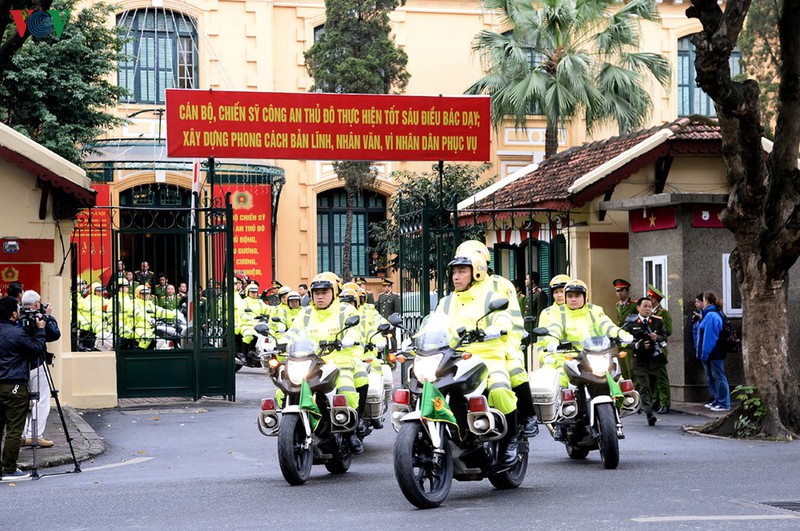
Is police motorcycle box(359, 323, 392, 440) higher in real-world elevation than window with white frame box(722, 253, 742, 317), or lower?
lower

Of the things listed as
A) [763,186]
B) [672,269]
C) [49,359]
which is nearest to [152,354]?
[49,359]

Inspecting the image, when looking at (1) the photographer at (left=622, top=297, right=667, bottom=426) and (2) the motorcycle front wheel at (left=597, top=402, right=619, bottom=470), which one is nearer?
(2) the motorcycle front wheel at (left=597, top=402, right=619, bottom=470)

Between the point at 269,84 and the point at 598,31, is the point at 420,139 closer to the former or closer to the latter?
the point at 598,31

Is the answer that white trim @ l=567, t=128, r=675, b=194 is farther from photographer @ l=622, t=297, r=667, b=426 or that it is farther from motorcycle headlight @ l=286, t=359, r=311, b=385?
motorcycle headlight @ l=286, t=359, r=311, b=385

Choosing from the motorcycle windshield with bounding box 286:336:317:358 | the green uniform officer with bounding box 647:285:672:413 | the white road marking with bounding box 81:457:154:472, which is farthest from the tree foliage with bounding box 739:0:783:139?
the motorcycle windshield with bounding box 286:336:317:358

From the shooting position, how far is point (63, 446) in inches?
549

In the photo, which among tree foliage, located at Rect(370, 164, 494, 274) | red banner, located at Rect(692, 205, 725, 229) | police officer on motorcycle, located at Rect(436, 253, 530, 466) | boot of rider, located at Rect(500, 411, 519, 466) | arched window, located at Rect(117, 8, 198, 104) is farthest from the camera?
arched window, located at Rect(117, 8, 198, 104)

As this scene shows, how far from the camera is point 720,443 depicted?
557 inches

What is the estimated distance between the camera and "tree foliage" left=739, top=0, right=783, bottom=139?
3456cm

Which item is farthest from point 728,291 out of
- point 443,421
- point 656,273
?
point 443,421

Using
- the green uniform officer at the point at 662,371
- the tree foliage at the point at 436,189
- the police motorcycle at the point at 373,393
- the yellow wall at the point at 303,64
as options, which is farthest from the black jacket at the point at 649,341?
the yellow wall at the point at 303,64

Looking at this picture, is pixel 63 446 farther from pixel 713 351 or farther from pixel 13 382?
pixel 713 351

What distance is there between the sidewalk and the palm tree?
1652 centimetres

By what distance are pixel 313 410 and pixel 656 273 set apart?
9392 mm
